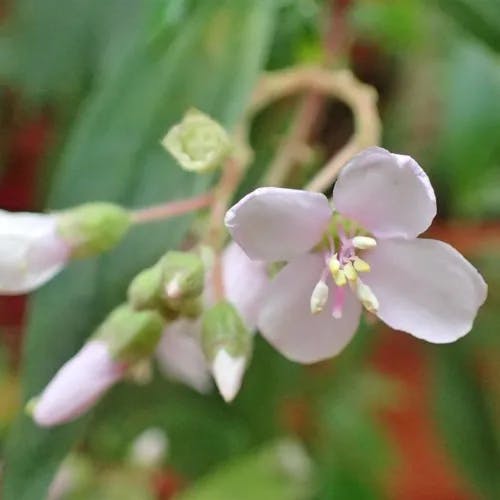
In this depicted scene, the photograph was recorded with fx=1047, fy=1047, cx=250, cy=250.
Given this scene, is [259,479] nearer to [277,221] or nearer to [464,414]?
[464,414]

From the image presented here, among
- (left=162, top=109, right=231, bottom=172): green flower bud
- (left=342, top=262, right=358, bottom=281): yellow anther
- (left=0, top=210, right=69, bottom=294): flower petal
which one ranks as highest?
(left=342, top=262, right=358, bottom=281): yellow anther

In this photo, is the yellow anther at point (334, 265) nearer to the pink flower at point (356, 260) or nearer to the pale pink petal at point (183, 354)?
the pink flower at point (356, 260)

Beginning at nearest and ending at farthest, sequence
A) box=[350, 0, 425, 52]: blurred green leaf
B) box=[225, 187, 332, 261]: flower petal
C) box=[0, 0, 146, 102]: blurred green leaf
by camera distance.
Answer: box=[225, 187, 332, 261]: flower petal, box=[0, 0, 146, 102]: blurred green leaf, box=[350, 0, 425, 52]: blurred green leaf

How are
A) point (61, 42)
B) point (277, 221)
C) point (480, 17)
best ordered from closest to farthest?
point (277, 221)
point (480, 17)
point (61, 42)

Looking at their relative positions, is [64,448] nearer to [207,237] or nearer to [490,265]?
[207,237]

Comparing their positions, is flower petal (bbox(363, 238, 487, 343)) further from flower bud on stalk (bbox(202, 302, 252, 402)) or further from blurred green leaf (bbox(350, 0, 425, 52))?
blurred green leaf (bbox(350, 0, 425, 52))

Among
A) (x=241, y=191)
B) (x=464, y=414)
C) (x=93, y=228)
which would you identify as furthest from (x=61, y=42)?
(x=464, y=414)

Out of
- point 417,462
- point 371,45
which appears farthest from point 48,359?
point 417,462

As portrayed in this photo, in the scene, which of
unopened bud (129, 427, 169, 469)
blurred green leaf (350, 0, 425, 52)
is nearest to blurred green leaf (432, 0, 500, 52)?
blurred green leaf (350, 0, 425, 52)
